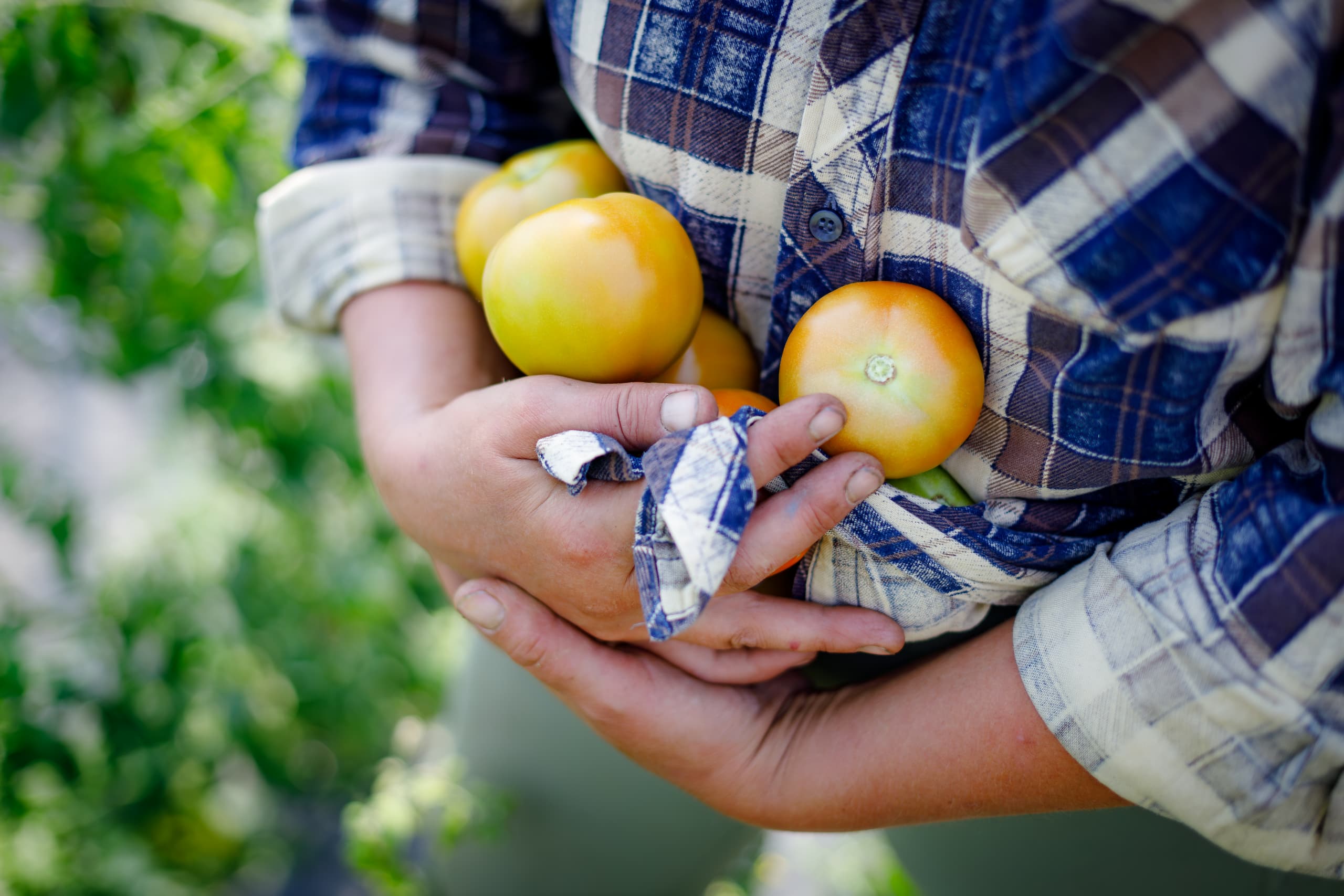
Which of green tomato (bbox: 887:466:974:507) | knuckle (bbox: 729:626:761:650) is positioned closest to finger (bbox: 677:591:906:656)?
knuckle (bbox: 729:626:761:650)

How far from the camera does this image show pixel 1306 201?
0.52m

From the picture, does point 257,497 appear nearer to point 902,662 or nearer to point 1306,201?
point 902,662

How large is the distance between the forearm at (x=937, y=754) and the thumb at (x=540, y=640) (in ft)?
0.63

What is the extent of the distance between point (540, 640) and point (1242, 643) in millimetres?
561

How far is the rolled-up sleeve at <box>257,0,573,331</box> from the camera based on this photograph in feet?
3.05

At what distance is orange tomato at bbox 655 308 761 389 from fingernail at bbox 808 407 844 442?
0.19m

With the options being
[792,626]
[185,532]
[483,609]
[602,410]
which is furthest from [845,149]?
[185,532]

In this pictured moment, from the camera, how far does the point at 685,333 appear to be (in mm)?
735

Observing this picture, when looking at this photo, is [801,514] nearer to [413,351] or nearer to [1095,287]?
[1095,287]

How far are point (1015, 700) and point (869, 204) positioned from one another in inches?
16.5

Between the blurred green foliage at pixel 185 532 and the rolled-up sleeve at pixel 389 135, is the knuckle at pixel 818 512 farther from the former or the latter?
the blurred green foliage at pixel 185 532

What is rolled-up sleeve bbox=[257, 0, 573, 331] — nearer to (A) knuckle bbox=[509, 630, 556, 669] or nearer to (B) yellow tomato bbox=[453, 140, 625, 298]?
(B) yellow tomato bbox=[453, 140, 625, 298]

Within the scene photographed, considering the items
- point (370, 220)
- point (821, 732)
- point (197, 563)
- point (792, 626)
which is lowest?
point (197, 563)

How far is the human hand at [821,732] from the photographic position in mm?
725
